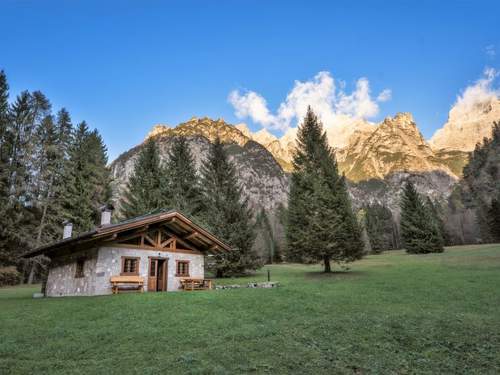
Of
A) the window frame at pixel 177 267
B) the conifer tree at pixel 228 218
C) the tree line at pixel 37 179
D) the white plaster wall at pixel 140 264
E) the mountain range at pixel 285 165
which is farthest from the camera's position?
the mountain range at pixel 285 165

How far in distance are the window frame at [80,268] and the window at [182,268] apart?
5101mm

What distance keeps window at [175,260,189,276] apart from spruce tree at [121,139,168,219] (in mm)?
12136

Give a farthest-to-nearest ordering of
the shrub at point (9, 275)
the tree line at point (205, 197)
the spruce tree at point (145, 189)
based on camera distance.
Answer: the spruce tree at point (145, 189) < the tree line at point (205, 197) < the shrub at point (9, 275)

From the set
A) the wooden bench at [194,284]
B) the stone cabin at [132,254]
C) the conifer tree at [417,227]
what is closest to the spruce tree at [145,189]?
the stone cabin at [132,254]

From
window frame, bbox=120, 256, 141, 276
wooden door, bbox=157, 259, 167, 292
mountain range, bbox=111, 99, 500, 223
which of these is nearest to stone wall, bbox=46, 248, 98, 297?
window frame, bbox=120, 256, 141, 276

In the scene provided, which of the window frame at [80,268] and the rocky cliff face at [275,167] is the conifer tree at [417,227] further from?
the rocky cliff face at [275,167]

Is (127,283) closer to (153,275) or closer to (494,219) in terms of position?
(153,275)

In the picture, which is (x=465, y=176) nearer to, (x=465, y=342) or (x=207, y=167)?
(x=207, y=167)

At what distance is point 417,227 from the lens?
39.3m

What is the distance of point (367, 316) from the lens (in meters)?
9.45

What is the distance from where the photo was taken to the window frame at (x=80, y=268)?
54.2ft

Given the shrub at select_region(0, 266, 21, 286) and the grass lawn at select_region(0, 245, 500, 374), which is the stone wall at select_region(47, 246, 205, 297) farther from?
the shrub at select_region(0, 266, 21, 286)

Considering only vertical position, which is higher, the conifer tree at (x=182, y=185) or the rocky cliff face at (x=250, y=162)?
the rocky cliff face at (x=250, y=162)

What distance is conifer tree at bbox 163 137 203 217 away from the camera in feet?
103
